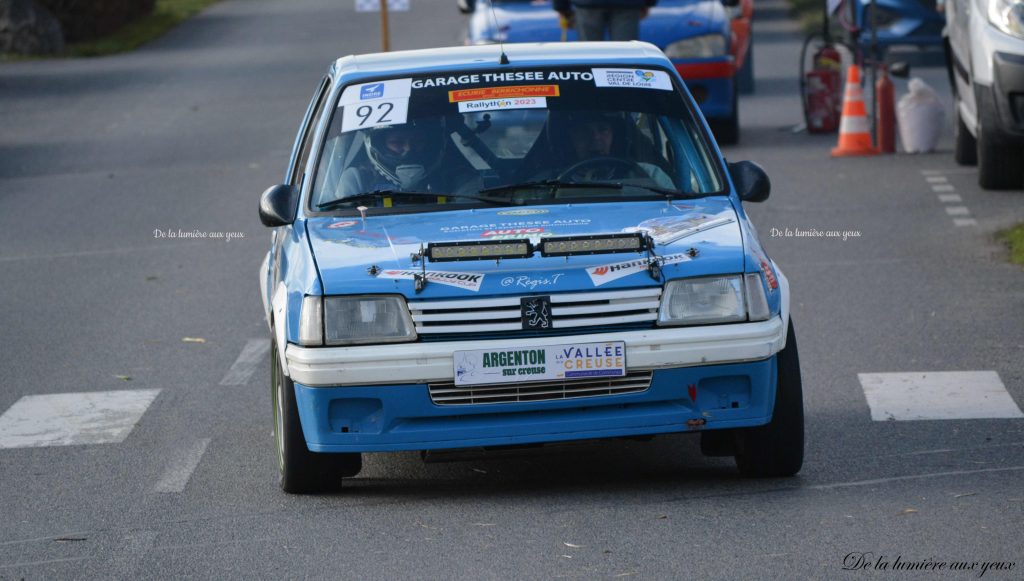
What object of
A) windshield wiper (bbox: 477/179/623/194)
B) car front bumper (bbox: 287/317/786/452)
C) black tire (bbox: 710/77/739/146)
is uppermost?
windshield wiper (bbox: 477/179/623/194)

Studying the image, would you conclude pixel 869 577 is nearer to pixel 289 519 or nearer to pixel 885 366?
pixel 289 519

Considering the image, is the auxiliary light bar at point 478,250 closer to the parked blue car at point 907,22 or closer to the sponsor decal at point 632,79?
the sponsor decal at point 632,79

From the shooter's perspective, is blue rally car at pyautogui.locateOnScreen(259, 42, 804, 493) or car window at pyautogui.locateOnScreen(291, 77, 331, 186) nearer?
blue rally car at pyautogui.locateOnScreen(259, 42, 804, 493)

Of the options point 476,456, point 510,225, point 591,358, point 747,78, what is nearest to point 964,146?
point 747,78

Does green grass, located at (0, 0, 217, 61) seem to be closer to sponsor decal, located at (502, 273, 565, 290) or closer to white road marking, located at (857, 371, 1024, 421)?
white road marking, located at (857, 371, 1024, 421)

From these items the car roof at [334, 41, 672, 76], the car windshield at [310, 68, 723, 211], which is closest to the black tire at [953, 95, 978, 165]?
the car roof at [334, 41, 672, 76]

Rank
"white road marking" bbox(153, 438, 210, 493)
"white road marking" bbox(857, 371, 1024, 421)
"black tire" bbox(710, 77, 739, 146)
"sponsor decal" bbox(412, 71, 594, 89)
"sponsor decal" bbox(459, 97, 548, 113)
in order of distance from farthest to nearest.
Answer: "black tire" bbox(710, 77, 739, 146) → "white road marking" bbox(857, 371, 1024, 421) → "sponsor decal" bbox(412, 71, 594, 89) → "sponsor decal" bbox(459, 97, 548, 113) → "white road marking" bbox(153, 438, 210, 493)

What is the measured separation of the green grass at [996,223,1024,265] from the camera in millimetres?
11377

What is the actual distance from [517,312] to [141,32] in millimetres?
29857

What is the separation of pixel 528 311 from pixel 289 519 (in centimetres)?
110

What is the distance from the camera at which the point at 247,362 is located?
9.13 m

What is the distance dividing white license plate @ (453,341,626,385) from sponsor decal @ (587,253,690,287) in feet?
0.72

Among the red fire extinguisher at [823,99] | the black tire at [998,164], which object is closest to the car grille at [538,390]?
the black tire at [998,164]

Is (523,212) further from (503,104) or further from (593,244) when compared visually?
(503,104)
